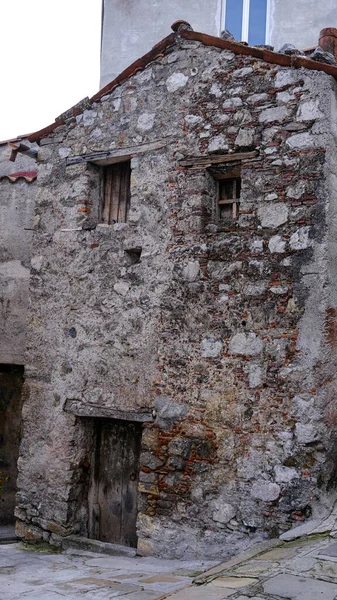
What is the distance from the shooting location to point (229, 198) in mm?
5852

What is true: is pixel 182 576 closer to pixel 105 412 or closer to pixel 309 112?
pixel 105 412

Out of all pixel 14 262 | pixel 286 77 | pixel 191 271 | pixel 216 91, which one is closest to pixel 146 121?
pixel 216 91

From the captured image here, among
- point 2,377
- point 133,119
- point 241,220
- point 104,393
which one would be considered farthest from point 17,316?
point 241,220

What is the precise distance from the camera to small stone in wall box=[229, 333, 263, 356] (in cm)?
529

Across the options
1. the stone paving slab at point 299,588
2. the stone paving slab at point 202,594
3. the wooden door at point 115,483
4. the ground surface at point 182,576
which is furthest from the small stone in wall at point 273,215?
the stone paving slab at point 202,594

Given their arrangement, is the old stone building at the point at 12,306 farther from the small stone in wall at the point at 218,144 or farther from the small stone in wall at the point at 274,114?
the small stone in wall at the point at 274,114

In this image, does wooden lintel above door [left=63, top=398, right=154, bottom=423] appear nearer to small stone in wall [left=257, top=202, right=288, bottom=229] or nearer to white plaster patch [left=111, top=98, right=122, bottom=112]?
small stone in wall [left=257, top=202, right=288, bottom=229]

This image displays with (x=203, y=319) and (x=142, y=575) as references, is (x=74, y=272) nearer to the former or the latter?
(x=203, y=319)

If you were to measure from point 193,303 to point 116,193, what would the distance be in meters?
1.69

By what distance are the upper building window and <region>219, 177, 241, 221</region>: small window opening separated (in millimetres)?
4612

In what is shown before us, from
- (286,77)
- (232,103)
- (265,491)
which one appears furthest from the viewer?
(232,103)

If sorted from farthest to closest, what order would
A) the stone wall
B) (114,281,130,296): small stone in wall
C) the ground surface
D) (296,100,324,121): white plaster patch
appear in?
the stone wall < (114,281,130,296): small stone in wall < (296,100,324,121): white plaster patch < the ground surface

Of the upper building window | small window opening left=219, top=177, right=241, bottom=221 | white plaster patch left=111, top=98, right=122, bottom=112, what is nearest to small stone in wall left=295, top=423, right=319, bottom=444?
small window opening left=219, top=177, right=241, bottom=221

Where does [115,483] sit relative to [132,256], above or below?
below
